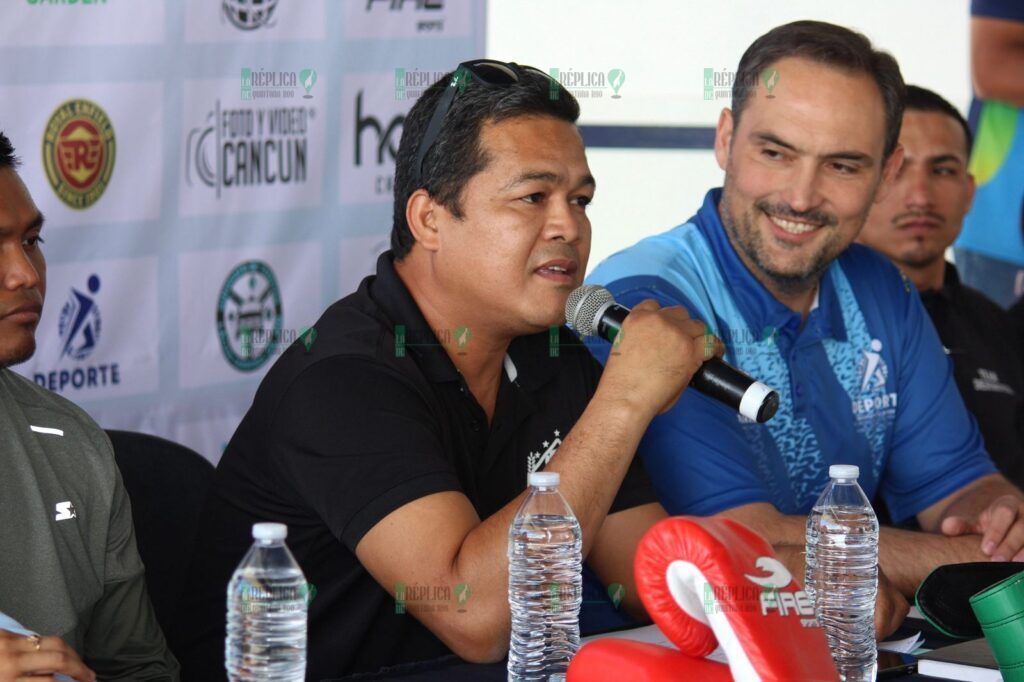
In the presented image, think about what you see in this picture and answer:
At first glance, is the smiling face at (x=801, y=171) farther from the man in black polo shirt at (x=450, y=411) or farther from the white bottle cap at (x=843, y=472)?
the white bottle cap at (x=843, y=472)

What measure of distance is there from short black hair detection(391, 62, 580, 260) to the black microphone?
24cm

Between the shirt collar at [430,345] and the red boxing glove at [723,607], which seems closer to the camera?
the red boxing glove at [723,607]

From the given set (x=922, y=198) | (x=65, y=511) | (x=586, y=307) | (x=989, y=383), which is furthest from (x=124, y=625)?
(x=922, y=198)

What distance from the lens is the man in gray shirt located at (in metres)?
1.75

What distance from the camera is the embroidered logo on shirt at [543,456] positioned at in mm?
2082

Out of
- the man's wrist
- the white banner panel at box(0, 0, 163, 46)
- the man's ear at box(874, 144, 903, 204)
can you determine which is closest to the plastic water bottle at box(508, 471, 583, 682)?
the man's wrist

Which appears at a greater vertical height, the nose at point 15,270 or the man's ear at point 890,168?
the man's ear at point 890,168

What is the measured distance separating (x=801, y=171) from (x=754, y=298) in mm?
248

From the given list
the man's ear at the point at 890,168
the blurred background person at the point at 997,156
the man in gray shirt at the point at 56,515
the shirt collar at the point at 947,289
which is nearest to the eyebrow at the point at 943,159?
the shirt collar at the point at 947,289

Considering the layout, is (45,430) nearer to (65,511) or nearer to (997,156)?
(65,511)

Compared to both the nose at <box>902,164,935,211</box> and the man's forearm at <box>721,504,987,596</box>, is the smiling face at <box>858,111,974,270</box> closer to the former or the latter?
the nose at <box>902,164,935,211</box>

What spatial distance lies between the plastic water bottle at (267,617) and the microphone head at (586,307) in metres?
0.64

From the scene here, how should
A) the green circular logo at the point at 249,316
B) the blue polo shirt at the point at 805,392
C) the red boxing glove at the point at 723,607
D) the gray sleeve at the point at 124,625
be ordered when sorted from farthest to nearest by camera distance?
the green circular logo at the point at 249,316 → the blue polo shirt at the point at 805,392 → the gray sleeve at the point at 124,625 → the red boxing glove at the point at 723,607

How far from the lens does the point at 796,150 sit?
2506mm
